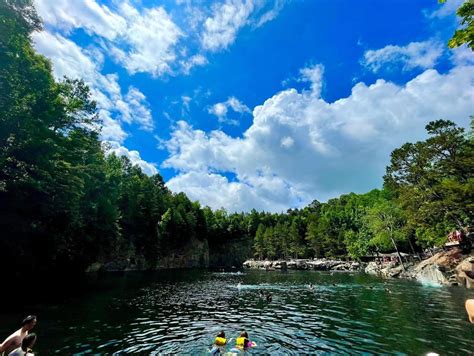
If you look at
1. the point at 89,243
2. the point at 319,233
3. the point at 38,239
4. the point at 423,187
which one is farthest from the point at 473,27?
the point at 319,233

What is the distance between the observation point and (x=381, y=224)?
6631 centimetres

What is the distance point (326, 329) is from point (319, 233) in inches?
3666

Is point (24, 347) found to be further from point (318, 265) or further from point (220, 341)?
point (318, 265)

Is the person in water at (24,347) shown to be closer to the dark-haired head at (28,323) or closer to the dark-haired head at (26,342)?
the dark-haired head at (26,342)

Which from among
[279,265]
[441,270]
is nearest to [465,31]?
[441,270]

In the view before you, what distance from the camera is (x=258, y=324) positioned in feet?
67.1

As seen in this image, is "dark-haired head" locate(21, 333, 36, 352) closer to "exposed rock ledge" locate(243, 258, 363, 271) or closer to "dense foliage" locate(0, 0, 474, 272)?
"dense foliage" locate(0, 0, 474, 272)

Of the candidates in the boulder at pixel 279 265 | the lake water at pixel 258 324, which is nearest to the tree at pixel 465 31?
the lake water at pixel 258 324

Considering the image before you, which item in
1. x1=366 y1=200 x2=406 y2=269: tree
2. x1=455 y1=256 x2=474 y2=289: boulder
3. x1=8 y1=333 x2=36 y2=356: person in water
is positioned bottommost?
x1=8 y1=333 x2=36 y2=356: person in water

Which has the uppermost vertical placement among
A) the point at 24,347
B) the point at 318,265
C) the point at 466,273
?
the point at 318,265

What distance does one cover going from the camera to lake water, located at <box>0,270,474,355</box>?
14945mm

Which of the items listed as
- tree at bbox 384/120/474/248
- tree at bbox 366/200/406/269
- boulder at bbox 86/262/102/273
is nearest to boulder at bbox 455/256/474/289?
tree at bbox 384/120/474/248

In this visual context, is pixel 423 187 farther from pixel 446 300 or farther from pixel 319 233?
pixel 319 233

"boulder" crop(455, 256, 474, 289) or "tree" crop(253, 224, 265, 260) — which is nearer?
"boulder" crop(455, 256, 474, 289)
